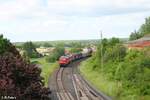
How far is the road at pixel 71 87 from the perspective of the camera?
1618 inches

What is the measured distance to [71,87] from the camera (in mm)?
47875

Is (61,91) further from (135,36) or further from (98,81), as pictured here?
(135,36)

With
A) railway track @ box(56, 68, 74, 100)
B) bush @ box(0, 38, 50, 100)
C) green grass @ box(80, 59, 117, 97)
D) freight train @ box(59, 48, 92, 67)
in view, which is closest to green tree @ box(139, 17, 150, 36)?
freight train @ box(59, 48, 92, 67)

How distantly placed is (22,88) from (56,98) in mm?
11667

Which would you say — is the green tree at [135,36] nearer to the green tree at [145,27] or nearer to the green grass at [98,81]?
the green tree at [145,27]

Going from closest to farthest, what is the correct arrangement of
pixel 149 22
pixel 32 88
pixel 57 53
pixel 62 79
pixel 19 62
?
pixel 32 88, pixel 19 62, pixel 62 79, pixel 57 53, pixel 149 22

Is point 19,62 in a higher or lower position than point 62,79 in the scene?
higher

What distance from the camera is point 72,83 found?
5103 cm

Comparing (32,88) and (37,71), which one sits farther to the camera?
(37,71)

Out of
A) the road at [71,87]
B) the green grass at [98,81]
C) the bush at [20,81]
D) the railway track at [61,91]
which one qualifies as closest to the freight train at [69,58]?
the green grass at [98,81]

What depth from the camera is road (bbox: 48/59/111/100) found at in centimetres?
4109

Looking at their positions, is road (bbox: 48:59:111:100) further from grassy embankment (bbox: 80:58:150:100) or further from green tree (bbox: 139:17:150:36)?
green tree (bbox: 139:17:150:36)

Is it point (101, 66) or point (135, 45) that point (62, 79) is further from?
point (135, 45)

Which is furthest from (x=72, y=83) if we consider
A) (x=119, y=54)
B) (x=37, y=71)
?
(x=37, y=71)
